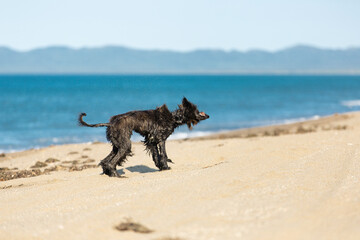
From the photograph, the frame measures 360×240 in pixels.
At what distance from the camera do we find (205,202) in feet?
25.3

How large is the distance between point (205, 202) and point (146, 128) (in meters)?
3.89

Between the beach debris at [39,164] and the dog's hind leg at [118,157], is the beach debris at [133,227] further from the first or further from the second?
the beach debris at [39,164]

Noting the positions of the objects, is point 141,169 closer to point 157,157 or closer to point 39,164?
point 157,157

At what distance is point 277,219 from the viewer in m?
6.75

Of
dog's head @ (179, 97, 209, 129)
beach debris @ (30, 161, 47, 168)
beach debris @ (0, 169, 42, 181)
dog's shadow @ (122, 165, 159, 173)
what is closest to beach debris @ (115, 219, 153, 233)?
dog's head @ (179, 97, 209, 129)

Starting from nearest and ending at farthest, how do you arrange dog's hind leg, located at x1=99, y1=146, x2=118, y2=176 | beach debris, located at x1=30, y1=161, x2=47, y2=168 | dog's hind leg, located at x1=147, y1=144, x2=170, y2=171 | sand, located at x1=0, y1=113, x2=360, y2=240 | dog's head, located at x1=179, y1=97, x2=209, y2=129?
sand, located at x1=0, y1=113, x2=360, y2=240 < dog's hind leg, located at x1=99, y1=146, x2=118, y2=176 < dog's hind leg, located at x1=147, y1=144, x2=170, y2=171 < dog's head, located at x1=179, y1=97, x2=209, y2=129 < beach debris, located at x1=30, y1=161, x2=47, y2=168

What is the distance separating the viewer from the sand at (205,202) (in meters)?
6.55

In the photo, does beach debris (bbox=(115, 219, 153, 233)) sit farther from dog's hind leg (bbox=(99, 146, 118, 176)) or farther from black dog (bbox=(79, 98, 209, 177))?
dog's hind leg (bbox=(99, 146, 118, 176))

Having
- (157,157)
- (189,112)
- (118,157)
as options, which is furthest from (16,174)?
(189,112)

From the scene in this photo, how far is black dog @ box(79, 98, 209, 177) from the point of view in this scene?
1090 cm

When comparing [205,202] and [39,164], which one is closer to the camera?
[205,202]

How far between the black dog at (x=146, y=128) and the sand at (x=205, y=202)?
0.46 meters

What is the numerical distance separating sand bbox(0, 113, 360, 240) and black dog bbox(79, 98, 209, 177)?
0.46 meters

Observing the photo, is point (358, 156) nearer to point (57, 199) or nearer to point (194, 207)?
point (194, 207)
